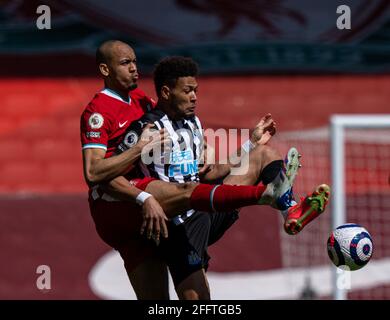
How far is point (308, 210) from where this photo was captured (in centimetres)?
616

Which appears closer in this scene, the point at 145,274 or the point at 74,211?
the point at 145,274

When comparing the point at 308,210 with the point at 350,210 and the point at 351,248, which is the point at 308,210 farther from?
the point at 350,210

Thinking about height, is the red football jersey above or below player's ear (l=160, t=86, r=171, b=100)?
below

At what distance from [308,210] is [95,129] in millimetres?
1318

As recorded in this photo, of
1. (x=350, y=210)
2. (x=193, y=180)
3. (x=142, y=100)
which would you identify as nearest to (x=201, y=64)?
(x=350, y=210)

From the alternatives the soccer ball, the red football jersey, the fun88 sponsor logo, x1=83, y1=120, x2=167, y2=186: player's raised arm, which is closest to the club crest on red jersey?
the red football jersey

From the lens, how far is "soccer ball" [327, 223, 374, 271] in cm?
685

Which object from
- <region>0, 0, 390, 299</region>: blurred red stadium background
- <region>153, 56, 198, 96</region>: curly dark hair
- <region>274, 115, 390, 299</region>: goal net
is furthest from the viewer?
<region>0, 0, 390, 299</region>: blurred red stadium background

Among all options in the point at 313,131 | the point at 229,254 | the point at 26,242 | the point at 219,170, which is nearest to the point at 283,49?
the point at 313,131

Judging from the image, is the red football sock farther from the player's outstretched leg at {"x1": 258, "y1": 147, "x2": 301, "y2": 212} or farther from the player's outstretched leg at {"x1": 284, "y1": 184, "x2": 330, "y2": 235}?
the player's outstretched leg at {"x1": 284, "y1": 184, "x2": 330, "y2": 235}

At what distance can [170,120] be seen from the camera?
6.34m

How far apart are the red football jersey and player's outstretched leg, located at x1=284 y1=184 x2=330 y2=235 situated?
1110 millimetres
